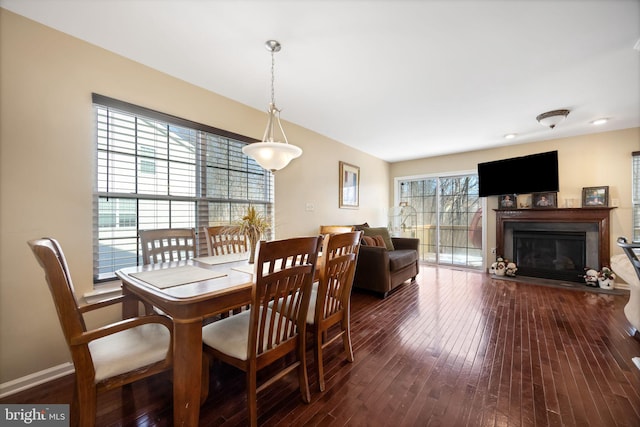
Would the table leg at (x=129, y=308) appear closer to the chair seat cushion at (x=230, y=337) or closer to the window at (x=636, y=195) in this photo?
the chair seat cushion at (x=230, y=337)

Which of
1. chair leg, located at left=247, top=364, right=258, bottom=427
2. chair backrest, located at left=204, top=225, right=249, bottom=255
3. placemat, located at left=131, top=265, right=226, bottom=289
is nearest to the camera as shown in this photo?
chair leg, located at left=247, top=364, right=258, bottom=427

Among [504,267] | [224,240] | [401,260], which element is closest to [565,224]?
[504,267]

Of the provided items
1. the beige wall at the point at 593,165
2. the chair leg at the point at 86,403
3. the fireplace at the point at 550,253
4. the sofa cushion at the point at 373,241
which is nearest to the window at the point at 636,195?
the beige wall at the point at 593,165

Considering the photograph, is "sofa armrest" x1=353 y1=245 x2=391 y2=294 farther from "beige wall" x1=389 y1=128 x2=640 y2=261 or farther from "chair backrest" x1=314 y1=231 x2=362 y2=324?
"beige wall" x1=389 y1=128 x2=640 y2=261

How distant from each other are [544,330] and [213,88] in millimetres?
4231

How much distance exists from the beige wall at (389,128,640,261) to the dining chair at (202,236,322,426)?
4906mm

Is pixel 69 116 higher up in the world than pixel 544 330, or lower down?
higher up

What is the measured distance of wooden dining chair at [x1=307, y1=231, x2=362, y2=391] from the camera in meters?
1.61

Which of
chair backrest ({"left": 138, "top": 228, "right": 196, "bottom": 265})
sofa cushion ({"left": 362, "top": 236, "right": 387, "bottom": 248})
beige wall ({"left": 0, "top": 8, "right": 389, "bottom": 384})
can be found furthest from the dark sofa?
beige wall ({"left": 0, "top": 8, "right": 389, "bottom": 384})

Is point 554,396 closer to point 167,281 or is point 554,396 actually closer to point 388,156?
point 167,281

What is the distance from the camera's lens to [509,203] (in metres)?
4.64

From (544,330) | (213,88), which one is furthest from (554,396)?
(213,88)

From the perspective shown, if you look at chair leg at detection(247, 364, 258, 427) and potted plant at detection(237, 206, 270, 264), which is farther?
potted plant at detection(237, 206, 270, 264)

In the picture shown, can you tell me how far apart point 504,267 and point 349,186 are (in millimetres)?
3236
